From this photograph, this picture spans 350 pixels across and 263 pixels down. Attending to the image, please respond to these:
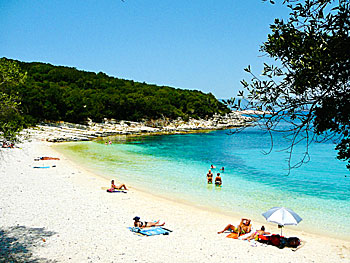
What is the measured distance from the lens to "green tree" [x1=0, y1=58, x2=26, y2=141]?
9.27m

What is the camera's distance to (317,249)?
10.7 metres

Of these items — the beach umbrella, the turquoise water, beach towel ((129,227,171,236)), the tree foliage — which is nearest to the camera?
the tree foliage

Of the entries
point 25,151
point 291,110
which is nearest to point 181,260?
point 291,110

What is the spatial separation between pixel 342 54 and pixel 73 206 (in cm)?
1313

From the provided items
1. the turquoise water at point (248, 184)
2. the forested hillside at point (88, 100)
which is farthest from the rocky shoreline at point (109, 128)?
the turquoise water at point (248, 184)

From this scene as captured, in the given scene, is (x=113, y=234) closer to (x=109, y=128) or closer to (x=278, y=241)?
(x=278, y=241)

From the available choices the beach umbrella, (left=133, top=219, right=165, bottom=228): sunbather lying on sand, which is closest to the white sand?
(left=133, top=219, right=165, bottom=228): sunbather lying on sand

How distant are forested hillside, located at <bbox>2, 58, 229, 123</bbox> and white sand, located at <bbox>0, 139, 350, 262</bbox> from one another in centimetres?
2483

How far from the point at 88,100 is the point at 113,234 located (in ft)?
201

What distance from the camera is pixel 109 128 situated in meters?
69.5

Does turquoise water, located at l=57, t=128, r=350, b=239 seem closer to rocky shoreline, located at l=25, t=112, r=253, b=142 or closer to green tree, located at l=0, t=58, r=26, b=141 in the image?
rocky shoreline, located at l=25, t=112, r=253, b=142

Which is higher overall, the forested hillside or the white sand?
the forested hillside

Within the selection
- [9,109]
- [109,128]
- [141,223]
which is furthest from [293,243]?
[109,128]

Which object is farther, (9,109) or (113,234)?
(113,234)
